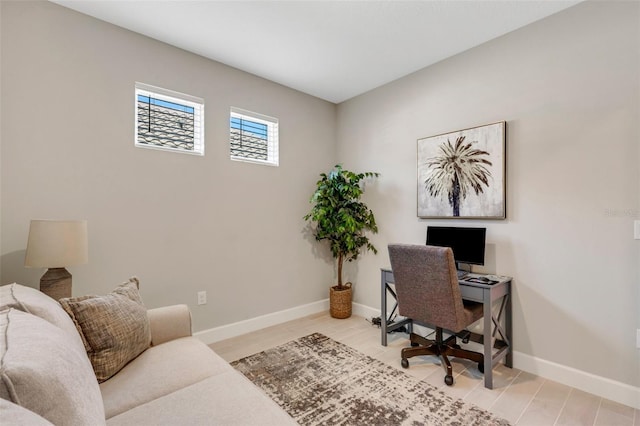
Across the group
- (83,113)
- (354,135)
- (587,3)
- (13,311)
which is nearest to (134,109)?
(83,113)

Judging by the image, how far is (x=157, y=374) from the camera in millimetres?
1406

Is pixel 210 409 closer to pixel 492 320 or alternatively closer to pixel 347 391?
pixel 347 391

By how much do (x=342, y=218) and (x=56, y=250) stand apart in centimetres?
246

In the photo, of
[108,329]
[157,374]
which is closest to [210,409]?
Result: [157,374]

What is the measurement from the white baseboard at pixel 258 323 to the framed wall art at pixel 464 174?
5.80ft

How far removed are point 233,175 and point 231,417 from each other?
2.33 meters

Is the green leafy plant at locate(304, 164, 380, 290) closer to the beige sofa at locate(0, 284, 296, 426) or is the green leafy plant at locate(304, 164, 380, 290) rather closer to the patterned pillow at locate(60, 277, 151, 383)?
the beige sofa at locate(0, 284, 296, 426)

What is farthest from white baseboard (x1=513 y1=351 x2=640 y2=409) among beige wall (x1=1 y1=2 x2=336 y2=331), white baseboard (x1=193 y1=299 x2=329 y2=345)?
beige wall (x1=1 y1=2 x2=336 y2=331)

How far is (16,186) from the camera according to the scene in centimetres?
199

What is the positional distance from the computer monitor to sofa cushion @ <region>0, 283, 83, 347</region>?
2.61 m

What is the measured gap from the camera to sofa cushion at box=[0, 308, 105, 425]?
659mm

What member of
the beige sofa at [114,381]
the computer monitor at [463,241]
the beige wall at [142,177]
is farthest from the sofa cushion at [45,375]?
the computer monitor at [463,241]

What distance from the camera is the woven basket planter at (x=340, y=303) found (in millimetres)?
3539

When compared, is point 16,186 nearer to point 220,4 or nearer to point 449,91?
point 220,4
